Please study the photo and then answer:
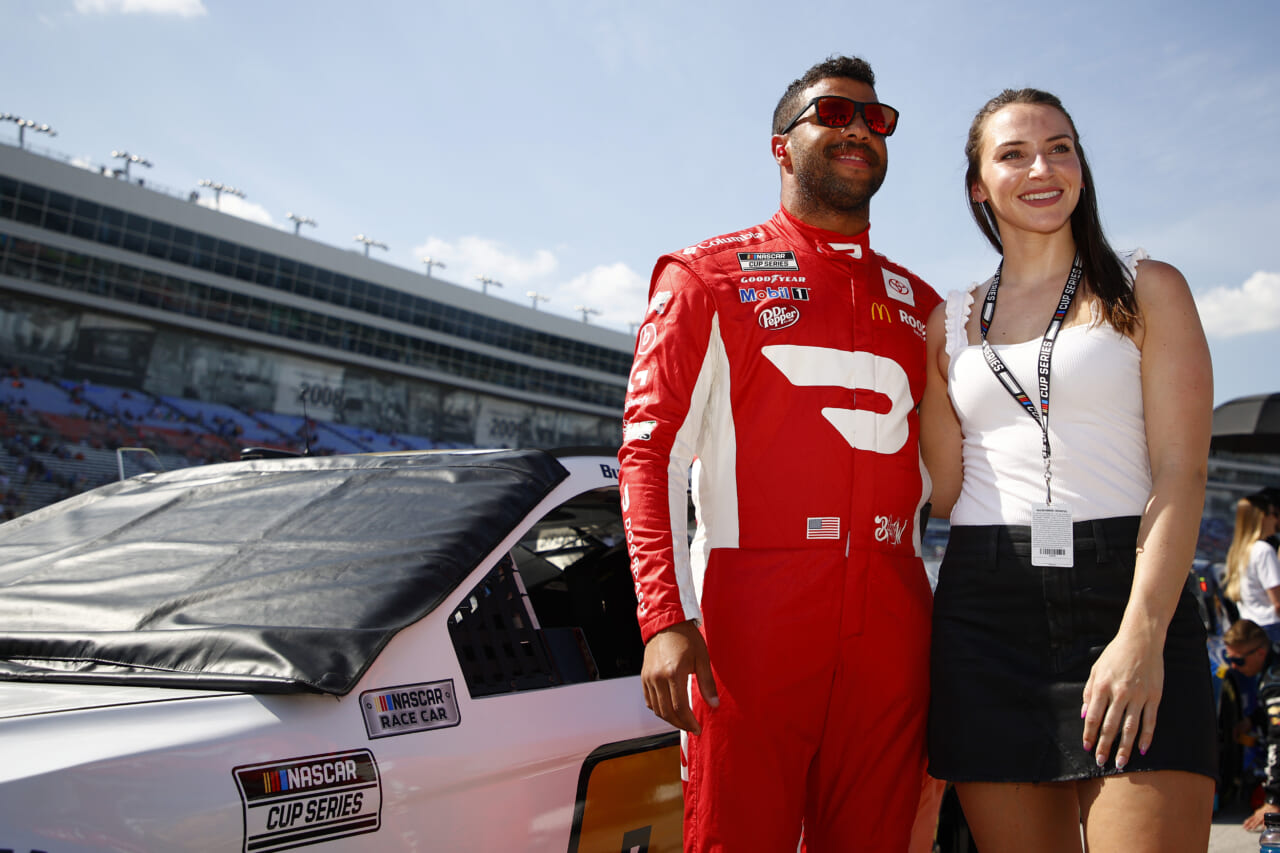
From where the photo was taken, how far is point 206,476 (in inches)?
123

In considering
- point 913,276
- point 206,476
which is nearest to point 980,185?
point 913,276

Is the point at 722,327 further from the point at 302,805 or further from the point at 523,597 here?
the point at 302,805

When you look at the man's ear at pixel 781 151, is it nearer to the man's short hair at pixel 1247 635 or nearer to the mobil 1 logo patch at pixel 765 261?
the mobil 1 logo patch at pixel 765 261

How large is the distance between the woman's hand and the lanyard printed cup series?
19 cm

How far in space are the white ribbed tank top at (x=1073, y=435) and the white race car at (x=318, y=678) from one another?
1111 millimetres

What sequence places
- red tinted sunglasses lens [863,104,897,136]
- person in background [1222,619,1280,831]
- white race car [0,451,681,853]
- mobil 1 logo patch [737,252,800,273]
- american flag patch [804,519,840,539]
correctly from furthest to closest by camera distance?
person in background [1222,619,1280,831] < red tinted sunglasses lens [863,104,897,136] < mobil 1 logo patch [737,252,800,273] < american flag patch [804,519,840,539] < white race car [0,451,681,853]

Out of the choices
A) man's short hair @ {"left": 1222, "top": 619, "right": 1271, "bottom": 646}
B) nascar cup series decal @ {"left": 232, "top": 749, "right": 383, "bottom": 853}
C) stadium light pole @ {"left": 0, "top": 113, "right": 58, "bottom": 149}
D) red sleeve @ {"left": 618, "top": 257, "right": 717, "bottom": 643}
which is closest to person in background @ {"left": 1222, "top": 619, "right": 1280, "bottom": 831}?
man's short hair @ {"left": 1222, "top": 619, "right": 1271, "bottom": 646}

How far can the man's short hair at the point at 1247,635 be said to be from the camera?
5582 mm

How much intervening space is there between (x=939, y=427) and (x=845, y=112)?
85cm

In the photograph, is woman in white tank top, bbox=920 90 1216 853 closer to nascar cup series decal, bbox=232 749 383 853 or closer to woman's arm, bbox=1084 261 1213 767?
woman's arm, bbox=1084 261 1213 767

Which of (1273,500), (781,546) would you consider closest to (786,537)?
(781,546)

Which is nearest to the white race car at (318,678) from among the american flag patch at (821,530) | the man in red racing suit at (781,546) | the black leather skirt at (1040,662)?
the man in red racing suit at (781,546)

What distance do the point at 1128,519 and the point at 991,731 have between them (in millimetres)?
475

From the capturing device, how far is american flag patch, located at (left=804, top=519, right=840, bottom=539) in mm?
2047
